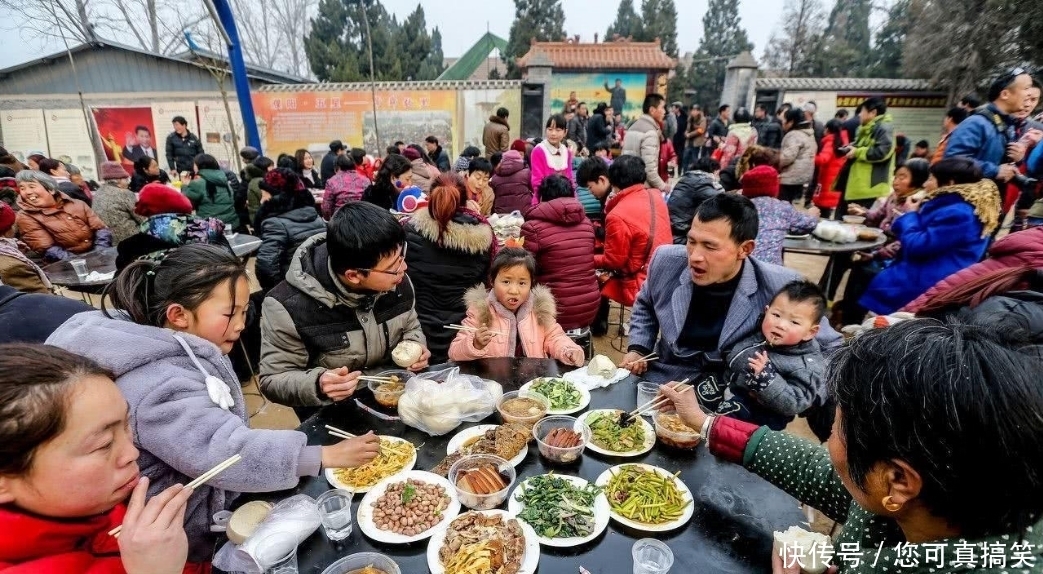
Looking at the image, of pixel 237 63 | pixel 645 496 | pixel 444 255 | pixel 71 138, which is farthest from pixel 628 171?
pixel 71 138

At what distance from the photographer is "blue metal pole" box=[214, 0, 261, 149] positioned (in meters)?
9.43

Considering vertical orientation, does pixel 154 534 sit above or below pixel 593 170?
below

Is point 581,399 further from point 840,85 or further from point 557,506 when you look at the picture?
point 840,85

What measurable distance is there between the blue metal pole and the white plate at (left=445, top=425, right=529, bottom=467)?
10476 mm

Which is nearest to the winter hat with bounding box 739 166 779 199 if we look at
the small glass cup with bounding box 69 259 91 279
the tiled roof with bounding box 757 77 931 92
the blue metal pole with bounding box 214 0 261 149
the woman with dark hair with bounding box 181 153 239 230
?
the small glass cup with bounding box 69 259 91 279

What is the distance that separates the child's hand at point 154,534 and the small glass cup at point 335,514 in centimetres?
42

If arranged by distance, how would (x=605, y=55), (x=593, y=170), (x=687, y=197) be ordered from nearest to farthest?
(x=687, y=197), (x=593, y=170), (x=605, y=55)

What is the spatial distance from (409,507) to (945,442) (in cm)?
158

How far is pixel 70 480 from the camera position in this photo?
117cm

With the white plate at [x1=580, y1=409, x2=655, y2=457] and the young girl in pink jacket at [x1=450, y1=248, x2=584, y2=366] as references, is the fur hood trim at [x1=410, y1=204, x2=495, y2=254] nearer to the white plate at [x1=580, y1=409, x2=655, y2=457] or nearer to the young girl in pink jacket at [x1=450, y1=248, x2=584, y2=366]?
the young girl in pink jacket at [x1=450, y1=248, x2=584, y2=366]

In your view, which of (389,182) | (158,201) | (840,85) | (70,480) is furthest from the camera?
(840,85)

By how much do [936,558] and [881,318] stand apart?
2280 mm

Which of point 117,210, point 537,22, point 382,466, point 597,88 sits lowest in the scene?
point 382,466

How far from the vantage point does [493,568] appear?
59.2 inches
